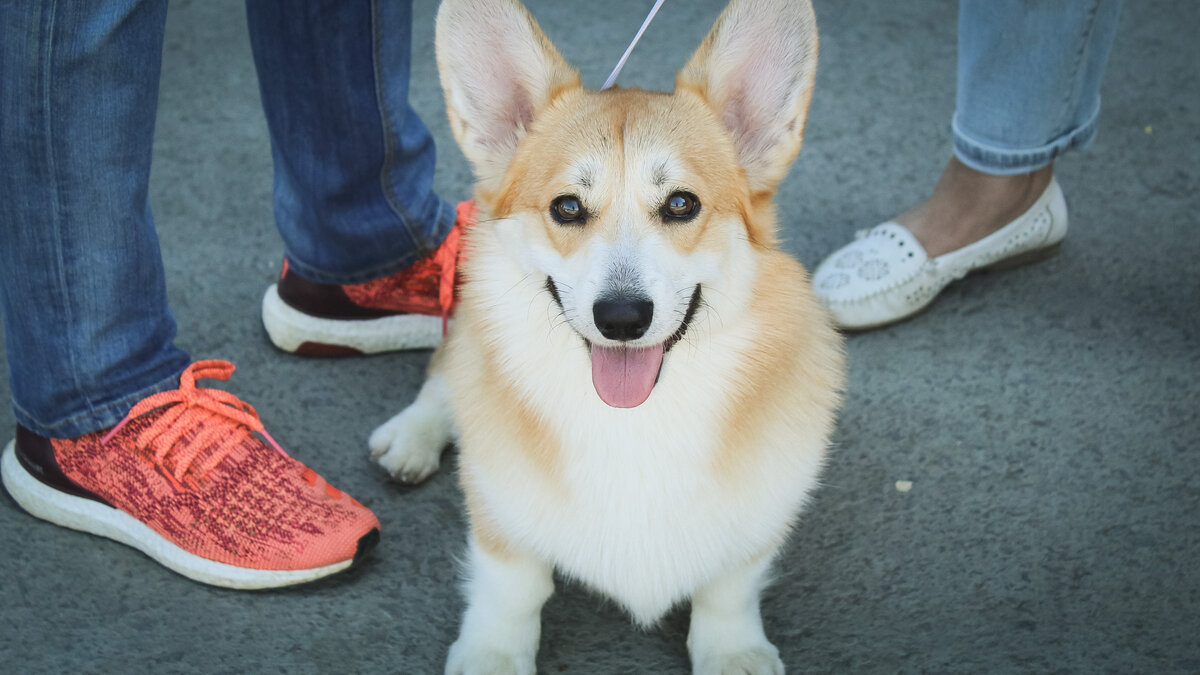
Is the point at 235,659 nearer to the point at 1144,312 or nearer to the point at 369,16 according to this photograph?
the point at 369,16

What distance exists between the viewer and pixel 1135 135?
2705 millimetres

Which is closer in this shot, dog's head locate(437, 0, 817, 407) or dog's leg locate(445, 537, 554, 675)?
dog's head locate(437, 0, 817, 407)

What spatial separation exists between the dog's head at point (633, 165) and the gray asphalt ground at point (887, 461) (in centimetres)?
57

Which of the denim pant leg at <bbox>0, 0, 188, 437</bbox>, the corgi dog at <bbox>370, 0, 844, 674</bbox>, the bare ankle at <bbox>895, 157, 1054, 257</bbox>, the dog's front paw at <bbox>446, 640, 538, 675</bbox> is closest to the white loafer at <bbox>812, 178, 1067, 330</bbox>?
the bare ankle at <bbox>895, 157, 1054, 257</bbox>

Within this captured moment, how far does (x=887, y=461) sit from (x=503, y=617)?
81 cm

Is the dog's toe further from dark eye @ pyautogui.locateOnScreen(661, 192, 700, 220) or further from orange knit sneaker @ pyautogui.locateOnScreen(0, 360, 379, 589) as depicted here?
dark eye @ pyautogui.locateOnScreen(661, 192, 700, 220)

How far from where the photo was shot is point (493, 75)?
Answer: 1.42 metres

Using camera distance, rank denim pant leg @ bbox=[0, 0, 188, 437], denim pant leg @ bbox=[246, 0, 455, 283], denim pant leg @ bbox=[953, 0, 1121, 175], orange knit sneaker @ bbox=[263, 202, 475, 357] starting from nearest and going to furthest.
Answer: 1. denim pant leg @ bbox=[0, 0, 188, 437]
2. denim pant leg @ bbox=[246, 0, 455, 283]
3. denim pant leg @ bbox=[953, 0, 1121, 175]
4. orange knit sneaker @ bbox=[263, 202, 475, 357]

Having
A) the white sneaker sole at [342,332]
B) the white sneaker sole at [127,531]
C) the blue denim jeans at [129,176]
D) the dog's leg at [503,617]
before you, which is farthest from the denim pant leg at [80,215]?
the dog's leg at [503,617]

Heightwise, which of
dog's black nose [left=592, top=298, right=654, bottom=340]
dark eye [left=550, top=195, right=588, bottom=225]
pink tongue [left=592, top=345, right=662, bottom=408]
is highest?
dark eye [left=550, top=195, right=588, bottom=225]

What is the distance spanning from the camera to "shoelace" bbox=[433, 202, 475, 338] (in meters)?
→ 2.02

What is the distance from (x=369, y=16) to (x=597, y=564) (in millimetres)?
1077

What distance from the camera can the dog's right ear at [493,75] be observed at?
52.4 inches

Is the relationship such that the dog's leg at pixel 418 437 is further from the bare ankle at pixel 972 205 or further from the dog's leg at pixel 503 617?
the bare ankle at pixel 972 205
